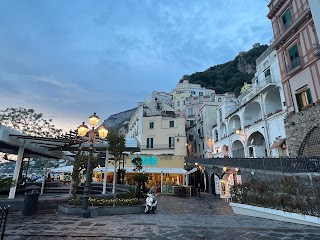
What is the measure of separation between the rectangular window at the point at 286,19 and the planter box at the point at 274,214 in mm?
16929

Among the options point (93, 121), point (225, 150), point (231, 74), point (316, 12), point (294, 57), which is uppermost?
point (231, 74)

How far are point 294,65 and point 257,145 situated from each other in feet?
32.2

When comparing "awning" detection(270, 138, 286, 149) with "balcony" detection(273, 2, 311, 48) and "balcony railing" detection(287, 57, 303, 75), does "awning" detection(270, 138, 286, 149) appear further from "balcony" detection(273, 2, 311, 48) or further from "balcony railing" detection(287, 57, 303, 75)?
"balcony" detection(273, 2, 311, 48)

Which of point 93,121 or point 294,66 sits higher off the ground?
point 294,66

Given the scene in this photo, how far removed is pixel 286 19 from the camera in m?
19.2

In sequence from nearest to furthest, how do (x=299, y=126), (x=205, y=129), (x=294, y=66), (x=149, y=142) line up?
(x=299, y=126) < (x=294, y=66) < (x=149, y=142) < (x=205, y=129)

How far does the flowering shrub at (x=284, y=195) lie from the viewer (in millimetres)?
8430

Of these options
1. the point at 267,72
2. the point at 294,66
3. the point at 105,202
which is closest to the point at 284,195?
the point at 105,202

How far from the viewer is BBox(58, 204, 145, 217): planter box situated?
948 centimetres

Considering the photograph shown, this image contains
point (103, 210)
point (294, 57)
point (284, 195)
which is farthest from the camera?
point (294, 57)

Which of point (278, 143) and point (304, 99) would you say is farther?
point (278, 143)

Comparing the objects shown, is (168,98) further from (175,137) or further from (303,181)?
(303,181)

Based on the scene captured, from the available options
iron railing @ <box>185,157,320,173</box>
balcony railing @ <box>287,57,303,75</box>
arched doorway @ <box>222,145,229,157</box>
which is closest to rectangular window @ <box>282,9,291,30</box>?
balcony railing @ <box>287,57,303,75</box>

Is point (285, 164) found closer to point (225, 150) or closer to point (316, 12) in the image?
point (316, 12)
